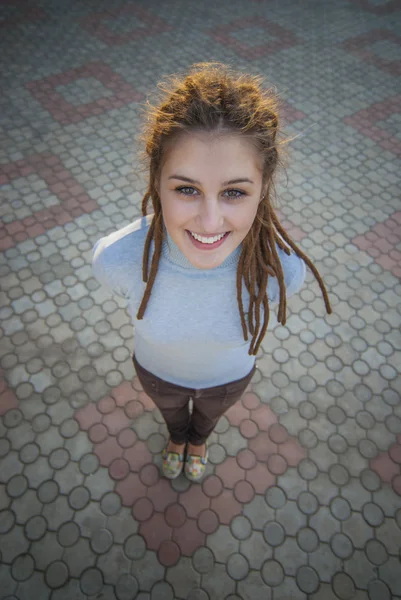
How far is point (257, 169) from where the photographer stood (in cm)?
109

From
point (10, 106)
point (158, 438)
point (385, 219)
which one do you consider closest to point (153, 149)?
point (158, 438)

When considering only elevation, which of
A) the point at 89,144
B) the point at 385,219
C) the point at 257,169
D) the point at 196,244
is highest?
the point at 257,169

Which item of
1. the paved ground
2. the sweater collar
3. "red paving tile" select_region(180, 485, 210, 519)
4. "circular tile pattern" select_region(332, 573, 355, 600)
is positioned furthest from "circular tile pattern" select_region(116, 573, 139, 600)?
the sweater collar

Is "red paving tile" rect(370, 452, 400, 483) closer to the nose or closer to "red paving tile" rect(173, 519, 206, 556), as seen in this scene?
"red paving tile" rect(173, 519, 206, 556)

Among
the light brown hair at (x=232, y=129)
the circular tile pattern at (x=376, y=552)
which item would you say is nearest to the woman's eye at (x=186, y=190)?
the light brown hair at (x=232, y=129)

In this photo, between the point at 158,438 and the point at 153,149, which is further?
the point at 158,438

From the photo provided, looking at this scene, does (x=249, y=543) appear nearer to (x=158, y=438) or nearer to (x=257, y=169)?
(x=158, y=438)

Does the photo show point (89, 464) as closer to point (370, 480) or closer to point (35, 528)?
point (35, 528)

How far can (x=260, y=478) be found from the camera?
91.5 inches

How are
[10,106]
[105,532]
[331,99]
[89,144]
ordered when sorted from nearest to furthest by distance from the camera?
[105,532] < [89,144] < [10,106] < [331,99]

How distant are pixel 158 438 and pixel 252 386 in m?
0.74

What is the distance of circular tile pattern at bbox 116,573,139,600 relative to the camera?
76.5 inches

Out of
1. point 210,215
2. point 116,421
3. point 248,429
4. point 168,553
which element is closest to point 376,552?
point 248,429

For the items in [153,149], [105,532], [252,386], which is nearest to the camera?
[153,149]
